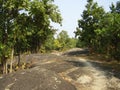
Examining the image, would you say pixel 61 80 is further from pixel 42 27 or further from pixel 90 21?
pixel 90 21

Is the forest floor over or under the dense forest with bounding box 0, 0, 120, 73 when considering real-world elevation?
under

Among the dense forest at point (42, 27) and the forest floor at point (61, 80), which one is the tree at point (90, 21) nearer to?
the dense forest at point (42, 27)

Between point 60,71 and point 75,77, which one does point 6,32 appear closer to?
point 60,71

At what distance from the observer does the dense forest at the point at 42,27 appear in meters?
34.2

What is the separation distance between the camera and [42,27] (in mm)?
61188

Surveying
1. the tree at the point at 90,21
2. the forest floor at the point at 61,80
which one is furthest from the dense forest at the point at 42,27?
the forest floor at the point at 61,80

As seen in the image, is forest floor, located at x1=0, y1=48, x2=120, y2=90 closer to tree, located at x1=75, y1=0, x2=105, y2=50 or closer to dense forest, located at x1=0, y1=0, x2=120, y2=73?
dense forest, located at x1=0, y1=0, x2=120, y2=73

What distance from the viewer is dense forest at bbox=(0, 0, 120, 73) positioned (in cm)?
3416

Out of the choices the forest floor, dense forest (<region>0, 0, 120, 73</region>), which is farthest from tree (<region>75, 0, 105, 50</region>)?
the forest floor

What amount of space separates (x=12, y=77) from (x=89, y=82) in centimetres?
876

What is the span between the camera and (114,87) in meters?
25.2

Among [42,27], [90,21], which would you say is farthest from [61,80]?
[90,21]

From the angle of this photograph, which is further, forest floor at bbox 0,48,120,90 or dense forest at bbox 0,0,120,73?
dense forest at bbox 0,0,120,73

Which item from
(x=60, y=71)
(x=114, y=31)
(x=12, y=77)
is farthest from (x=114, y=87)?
(x=114, y=31)
